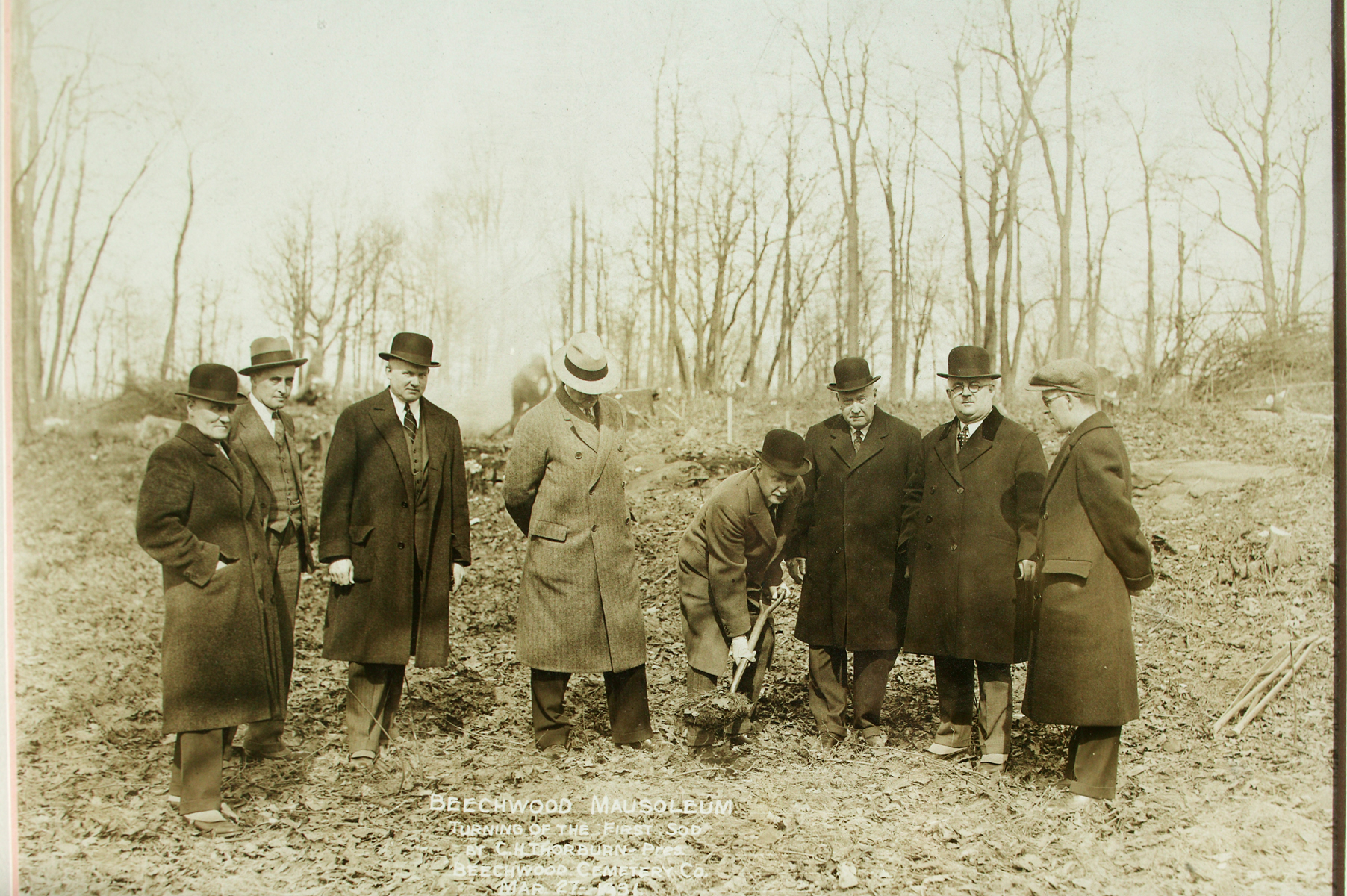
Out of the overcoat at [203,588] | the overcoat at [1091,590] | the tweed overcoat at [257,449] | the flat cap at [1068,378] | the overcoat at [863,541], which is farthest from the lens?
the overcoat at [863,541]

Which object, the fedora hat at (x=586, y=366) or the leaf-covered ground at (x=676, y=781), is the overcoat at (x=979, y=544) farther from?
the fedora hat at (x=586, y=366)

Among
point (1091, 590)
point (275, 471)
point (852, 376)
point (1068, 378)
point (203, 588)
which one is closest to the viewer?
point (203, 588)

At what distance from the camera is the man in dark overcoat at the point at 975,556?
385 cm

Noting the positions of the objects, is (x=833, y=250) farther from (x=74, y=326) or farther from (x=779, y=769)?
(x=74, y=326)

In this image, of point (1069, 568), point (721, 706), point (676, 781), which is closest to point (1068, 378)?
point (1069, 568)

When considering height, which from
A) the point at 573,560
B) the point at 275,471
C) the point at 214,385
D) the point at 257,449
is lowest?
the point at 573,560

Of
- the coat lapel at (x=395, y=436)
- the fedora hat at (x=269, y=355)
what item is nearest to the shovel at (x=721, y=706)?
the coat lapel at (x=395, y=436)

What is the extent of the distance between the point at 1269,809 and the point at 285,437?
15.9ft

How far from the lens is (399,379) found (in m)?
3.89

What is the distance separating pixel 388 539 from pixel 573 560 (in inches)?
34.7

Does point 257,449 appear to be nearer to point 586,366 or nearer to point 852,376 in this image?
point 586,366

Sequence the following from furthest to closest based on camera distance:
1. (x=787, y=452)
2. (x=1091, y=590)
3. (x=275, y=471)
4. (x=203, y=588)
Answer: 1. (x=275, y=471)
2. (x=787, y=452)
3. (x=1091, y=590)
4. (x=203, y=588)

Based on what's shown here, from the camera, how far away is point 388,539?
12.6 feet

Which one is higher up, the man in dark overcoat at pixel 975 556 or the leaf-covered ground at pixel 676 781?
the man in dark overcoat at pixel 975 556
